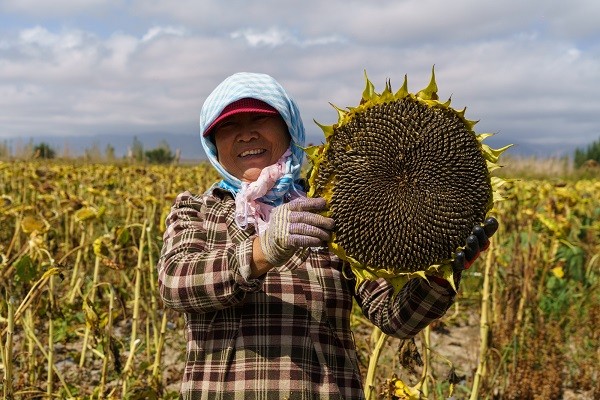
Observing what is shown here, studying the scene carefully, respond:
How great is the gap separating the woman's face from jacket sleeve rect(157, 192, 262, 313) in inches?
6.5

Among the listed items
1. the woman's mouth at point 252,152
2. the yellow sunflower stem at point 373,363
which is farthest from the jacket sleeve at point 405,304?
the woman's mouth at point 252,152

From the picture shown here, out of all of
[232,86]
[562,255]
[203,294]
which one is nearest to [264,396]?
[203,294]

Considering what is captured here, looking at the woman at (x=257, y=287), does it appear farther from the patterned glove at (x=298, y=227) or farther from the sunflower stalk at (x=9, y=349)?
the sunflower stalk at (x=9, y=349)

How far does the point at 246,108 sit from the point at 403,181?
0.59 meters

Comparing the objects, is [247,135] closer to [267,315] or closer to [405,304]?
[267,315]

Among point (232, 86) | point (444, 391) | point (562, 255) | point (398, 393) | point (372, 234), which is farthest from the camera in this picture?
point (562, 255)

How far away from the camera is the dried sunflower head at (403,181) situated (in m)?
1.56

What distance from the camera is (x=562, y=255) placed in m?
5.27

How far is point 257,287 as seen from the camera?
173 centimetres

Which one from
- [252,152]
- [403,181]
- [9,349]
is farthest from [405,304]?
[9,349]

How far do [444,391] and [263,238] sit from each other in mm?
2125

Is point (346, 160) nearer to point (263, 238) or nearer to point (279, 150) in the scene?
point (263, 238)

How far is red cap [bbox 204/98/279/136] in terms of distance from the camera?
1964mm

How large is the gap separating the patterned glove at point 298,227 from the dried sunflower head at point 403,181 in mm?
39
